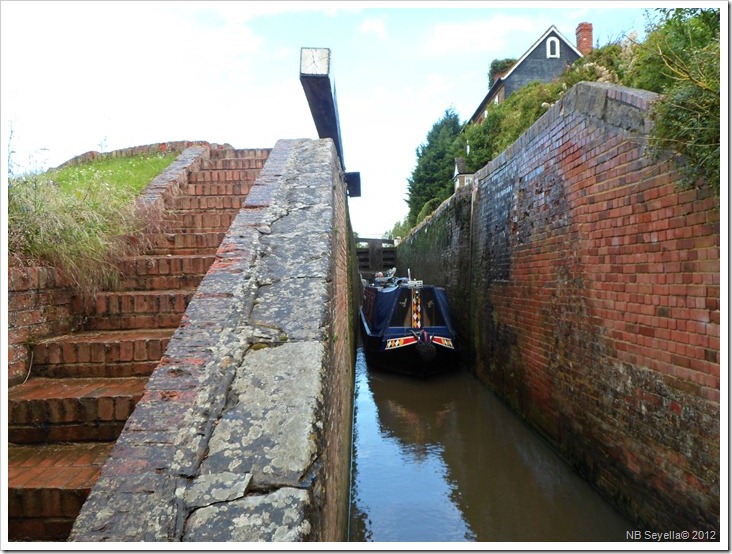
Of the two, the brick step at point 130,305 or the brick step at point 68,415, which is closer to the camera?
the brick step at point 68,415

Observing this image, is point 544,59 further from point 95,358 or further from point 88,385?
point 88,385

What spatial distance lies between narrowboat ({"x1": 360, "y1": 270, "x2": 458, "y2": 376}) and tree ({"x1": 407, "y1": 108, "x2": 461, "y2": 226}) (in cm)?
2018

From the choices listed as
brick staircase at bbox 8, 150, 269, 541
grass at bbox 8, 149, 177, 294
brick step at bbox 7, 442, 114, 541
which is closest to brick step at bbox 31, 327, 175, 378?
brick staircase at bbox 8, 150, 269, 541

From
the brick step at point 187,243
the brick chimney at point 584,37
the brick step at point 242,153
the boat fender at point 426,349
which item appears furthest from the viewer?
the brick chimney at point 584,37

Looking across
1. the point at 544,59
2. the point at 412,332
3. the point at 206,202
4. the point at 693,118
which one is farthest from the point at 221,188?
the point at 544,59

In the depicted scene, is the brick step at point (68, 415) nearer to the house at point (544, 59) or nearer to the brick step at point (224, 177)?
the brick step at point (224, 177)

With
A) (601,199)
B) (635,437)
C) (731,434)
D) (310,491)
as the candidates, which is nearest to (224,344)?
(310,491)

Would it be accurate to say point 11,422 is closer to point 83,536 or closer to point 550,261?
point 83,536

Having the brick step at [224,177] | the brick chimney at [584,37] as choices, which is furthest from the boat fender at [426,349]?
the brick chimney at [584,37]

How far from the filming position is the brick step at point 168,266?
149 inches

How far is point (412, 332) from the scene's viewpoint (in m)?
8.85

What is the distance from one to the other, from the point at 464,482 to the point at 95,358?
3.80 meters

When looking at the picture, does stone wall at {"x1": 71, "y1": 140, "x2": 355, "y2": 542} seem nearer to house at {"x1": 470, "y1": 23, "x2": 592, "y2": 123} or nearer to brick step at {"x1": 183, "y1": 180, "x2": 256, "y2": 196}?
brick step at {"x1": 183, "y1": 180, "x2": 256, "y2": 196}

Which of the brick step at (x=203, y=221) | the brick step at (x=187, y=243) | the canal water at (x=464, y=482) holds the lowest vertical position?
the canal water at (x=464, y=482)
